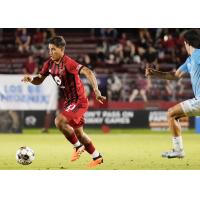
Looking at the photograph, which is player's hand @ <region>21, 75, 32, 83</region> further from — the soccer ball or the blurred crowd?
the blurred crowd

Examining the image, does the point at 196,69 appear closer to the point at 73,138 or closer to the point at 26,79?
the point at 73,138

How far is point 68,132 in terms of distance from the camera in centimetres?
910

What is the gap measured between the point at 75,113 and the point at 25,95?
7285mm

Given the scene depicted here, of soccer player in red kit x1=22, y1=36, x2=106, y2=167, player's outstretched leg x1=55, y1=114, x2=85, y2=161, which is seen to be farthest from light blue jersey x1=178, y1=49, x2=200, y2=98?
player's outstretched leg x1=55, y1=114, x2=85, y2=161

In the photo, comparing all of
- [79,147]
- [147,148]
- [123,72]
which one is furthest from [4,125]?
[79,147]

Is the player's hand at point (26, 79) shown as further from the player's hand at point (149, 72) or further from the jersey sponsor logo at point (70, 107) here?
the player's hand at point (149, 72)

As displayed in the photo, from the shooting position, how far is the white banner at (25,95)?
16.0 m

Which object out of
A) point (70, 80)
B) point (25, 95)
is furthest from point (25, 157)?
point (25, 95)

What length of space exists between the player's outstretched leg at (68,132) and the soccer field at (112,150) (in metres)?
0.21

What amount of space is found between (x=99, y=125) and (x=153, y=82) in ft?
6.50

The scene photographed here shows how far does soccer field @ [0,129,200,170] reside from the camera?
30.6 ft

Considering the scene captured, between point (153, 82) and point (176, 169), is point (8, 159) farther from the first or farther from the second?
point (153, 82)

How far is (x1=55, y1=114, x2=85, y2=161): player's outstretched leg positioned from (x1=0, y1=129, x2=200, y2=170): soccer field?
0.21 m

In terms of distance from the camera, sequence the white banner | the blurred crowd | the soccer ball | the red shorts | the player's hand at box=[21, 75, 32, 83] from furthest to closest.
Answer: the blurred crowd
the white banner
the soccer ball
the red shorts
the player's hand at box=[21, 75, 32, 83]
